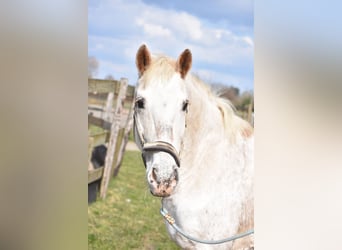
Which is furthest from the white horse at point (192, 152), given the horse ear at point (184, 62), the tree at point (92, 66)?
the tree at point (92, 66)

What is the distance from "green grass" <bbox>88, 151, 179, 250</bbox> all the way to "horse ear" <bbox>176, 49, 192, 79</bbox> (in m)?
0.39

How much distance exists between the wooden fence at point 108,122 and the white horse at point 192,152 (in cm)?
6

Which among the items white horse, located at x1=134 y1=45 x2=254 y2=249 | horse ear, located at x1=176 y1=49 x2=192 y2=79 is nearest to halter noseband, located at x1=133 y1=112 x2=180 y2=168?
white horse, located at x1=134 y1=45 x2=254 y2=249

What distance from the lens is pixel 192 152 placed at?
1770 mm

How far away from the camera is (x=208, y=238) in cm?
178

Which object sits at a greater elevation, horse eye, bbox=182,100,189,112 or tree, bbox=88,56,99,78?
tree, bbox=88,56,99,78

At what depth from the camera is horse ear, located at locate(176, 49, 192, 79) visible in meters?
1.70

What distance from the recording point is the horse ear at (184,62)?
1.70 metres

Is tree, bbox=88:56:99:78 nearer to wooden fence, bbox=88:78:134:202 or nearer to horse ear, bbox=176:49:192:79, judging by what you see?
wooden fence, bbox=88:78:134:202

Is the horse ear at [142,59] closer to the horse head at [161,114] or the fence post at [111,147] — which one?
the horse head at [161,114]

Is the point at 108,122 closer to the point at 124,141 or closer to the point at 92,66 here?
the point at 124,141
